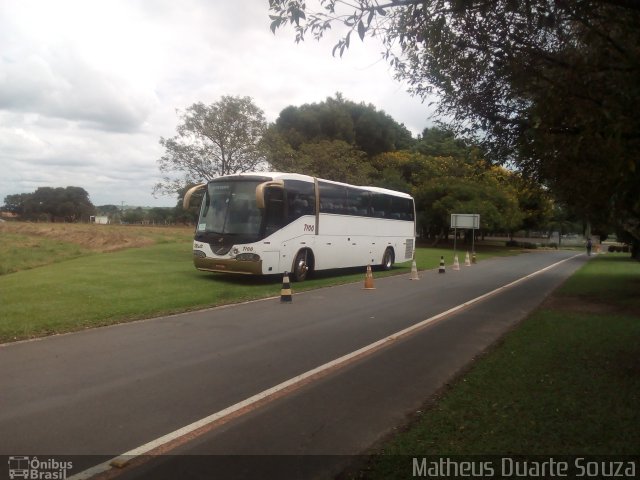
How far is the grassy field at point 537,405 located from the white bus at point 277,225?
8491 millimetres

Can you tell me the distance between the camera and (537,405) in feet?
17.9

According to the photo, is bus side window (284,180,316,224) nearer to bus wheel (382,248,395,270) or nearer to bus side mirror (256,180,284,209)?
bus side mirror (256,180,284,209)

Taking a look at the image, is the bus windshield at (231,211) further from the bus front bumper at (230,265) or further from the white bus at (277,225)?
the bus front bumper at (230,265)

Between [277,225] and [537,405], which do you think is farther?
[277,225]

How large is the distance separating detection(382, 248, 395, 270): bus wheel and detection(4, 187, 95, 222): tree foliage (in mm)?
65475

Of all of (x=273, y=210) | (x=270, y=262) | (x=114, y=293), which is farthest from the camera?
(x=273, y=210)

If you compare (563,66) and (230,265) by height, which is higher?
(563,66)

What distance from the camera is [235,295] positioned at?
14.2 meters

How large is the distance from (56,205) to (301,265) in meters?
73.8

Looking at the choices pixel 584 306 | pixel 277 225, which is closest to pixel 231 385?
pixel 277 225

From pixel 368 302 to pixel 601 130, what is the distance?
8.94 meters

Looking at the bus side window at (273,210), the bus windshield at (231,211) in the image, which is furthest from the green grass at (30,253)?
the bus side window at (273,210)

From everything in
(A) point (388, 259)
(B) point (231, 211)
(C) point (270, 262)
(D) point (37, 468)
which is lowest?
(D) point (37, 468)

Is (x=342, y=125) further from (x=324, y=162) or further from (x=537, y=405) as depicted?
(x=537, y=405)
